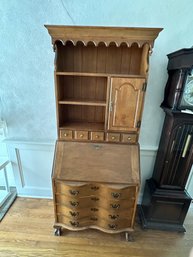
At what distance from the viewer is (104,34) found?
3.77 feet

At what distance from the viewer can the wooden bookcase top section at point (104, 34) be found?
1.11 m

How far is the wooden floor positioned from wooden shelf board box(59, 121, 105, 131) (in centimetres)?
113

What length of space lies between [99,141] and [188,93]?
868 mm

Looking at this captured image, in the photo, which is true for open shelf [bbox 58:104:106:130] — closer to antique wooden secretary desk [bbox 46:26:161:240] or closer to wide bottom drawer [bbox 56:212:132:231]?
antique wooden secretary desk [bbox 46:26:161:240]

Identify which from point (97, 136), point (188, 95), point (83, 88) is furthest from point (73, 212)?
point (188, 95)

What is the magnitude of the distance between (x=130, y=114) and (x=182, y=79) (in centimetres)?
49

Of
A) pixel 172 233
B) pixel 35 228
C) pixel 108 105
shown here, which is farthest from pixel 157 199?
pixel 35 228

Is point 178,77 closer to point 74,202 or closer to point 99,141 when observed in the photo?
point 99,141

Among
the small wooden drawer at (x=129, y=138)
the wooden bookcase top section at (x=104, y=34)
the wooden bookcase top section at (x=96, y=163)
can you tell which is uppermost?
the wooden bookcase top section at (x=104, y=34)

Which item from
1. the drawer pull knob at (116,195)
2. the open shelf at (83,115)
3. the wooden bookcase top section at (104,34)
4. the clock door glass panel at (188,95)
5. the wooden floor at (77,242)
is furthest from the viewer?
the open shelf at (83,115)

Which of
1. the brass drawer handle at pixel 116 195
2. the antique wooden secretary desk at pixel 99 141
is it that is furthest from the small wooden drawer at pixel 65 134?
the brass drawer handle at pixel 116 195

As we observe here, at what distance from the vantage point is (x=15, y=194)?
2.04 meters

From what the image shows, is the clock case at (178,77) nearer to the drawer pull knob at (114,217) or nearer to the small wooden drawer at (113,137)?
the small wooden drawer at (113,137)

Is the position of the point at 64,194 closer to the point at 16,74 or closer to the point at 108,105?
the point at 108,105
